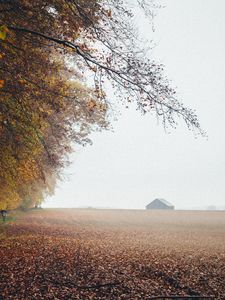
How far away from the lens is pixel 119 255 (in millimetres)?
14211

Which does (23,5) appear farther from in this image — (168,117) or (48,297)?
(48,297)

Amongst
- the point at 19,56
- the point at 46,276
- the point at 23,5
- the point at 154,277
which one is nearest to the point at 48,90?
the point at 19,56

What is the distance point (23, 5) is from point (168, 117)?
5.78 metres

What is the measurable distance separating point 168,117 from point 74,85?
1127 cm

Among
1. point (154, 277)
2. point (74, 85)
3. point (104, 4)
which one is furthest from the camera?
point (74, 85)

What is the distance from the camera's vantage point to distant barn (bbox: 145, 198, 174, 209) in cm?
10879

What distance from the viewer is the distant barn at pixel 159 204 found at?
108794 millimetres

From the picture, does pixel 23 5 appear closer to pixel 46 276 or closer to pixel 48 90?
Answer: pixel 48 90

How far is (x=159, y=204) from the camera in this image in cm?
11069

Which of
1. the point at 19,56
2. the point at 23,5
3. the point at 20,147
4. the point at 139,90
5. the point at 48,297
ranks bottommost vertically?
the point at 48,297

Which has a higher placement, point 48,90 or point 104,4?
point 104,4

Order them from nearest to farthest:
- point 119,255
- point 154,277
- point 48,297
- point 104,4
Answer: point 48,297, point 104,4, point 154,277, point 119,255

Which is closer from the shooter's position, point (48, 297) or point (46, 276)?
point (48, 297)

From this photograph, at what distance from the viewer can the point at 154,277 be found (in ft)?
33.7
